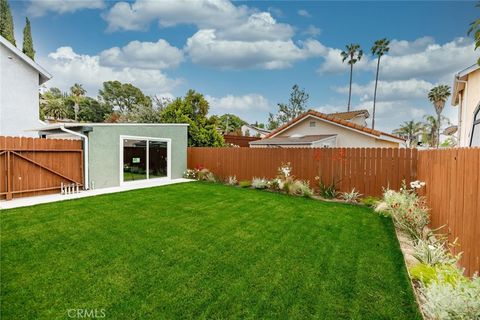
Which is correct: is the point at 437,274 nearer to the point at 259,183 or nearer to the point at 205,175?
the point at 259,183

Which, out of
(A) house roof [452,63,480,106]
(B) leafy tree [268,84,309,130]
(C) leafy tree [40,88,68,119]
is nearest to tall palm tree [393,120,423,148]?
(B) leafy tree [268,84,309,130]

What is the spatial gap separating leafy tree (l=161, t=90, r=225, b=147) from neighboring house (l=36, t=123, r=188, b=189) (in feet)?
13.1

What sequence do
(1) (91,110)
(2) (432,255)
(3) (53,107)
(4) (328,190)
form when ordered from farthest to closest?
1. (1) (91,110)
2. (3) (53,107)
3. (4) (328,190)
4. (2) (432,255)

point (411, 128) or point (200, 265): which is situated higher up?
point (411, 128)

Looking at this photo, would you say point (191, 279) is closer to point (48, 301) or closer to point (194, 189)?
point (48, 301)

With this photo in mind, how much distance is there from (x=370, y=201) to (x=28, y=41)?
29462 mm

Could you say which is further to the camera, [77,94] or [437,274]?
[77,94]

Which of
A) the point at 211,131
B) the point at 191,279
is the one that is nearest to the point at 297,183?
the point at 191,279

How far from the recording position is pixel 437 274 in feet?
10.5

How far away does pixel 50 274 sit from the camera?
3562mm

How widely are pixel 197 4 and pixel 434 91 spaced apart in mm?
Answer: 39475

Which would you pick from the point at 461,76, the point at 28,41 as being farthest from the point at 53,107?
the point at 461,76

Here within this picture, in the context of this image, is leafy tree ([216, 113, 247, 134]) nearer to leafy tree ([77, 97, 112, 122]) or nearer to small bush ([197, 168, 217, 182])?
small bush ([197, 168, 217, 182])

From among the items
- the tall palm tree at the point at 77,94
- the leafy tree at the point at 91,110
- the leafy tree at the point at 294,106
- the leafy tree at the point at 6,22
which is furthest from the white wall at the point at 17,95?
the leafy tree at the point at 91,110
